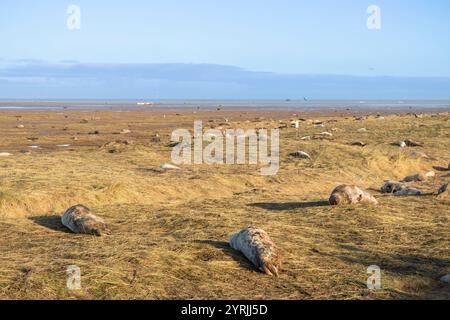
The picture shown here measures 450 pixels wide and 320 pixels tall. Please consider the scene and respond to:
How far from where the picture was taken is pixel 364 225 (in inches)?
420

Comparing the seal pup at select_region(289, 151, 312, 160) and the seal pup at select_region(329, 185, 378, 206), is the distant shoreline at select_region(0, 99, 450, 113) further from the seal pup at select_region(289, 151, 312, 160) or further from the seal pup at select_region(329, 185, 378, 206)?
the seal pup at select_region(329, 185, 378, 206)

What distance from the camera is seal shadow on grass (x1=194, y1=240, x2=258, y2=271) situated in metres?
8.20

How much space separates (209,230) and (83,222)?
2.26m

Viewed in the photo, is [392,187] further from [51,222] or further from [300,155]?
[51,222]

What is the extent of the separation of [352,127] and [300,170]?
15544 mm

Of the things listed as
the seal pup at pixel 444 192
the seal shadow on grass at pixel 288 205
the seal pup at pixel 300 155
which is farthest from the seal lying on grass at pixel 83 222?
the seal pup at pixel 300 155

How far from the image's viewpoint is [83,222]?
33.5 ft

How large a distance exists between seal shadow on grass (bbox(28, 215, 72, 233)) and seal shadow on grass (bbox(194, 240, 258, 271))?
2.90 meters

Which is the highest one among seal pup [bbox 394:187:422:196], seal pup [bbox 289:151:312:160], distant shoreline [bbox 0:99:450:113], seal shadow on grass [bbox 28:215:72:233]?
distant shoreline [bbox 0:99:450:113]

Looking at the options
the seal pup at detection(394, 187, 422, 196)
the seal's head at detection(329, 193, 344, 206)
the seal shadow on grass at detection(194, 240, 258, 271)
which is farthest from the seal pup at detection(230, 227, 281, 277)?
the seal pup at detection(394, 187, 422, 196)

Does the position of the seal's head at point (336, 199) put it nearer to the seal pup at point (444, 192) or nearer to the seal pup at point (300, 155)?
the seal pup at point (444, 192)
